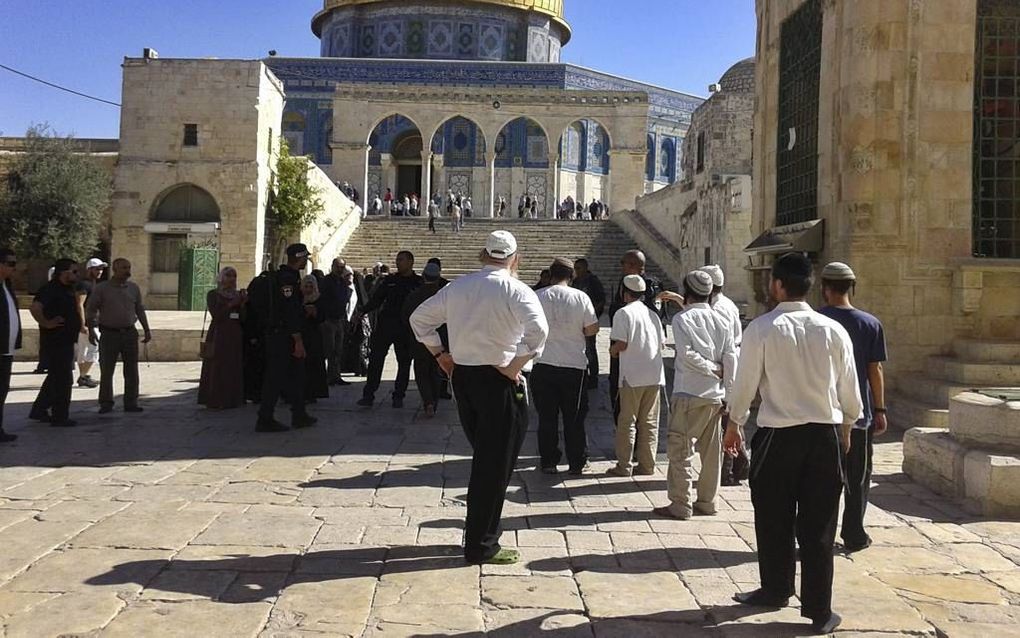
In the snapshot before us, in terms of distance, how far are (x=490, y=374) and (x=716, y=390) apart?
1623 millimetres

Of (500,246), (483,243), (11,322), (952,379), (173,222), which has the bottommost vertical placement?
(952,379)

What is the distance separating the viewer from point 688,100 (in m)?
45.4

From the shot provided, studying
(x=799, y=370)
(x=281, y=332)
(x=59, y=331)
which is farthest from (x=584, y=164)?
(x=799, y=370)

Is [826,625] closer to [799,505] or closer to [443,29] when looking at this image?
[799,505]

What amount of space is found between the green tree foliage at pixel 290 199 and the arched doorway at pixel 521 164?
16.4m

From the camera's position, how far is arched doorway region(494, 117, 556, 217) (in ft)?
126

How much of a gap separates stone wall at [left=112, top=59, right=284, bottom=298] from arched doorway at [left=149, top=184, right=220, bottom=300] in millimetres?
136

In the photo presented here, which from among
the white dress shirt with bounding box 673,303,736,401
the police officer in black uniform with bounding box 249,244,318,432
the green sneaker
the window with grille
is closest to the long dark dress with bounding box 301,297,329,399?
the police officer in black uniform with bounding box 249,244,318,432

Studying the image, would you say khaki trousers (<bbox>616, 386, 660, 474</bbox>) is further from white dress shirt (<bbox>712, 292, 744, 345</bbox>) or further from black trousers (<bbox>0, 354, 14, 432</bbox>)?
black trousers (<bbox>0, 354, 14, 432</bbox>)

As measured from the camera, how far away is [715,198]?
20906mm

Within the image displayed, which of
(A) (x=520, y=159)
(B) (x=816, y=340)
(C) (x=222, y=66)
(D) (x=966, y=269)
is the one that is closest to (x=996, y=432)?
(B) (x=816, y=340)

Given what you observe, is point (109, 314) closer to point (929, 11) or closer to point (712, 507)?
point (712, 507)

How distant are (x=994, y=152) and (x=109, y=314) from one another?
8.56m

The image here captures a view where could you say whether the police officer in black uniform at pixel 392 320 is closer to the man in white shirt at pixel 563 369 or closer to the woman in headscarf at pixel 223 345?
the woman in headscarf at pixel 223 345
